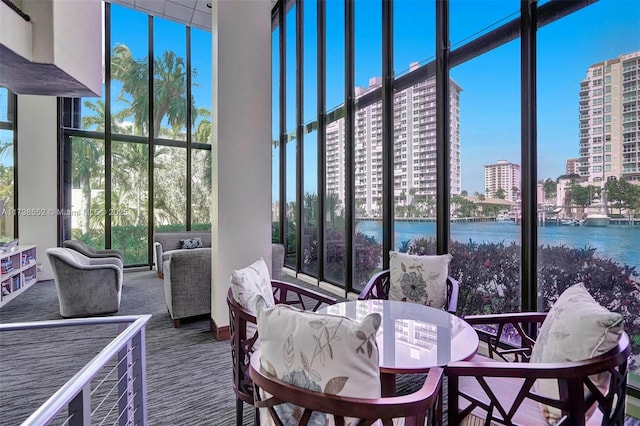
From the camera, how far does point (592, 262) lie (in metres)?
2.21

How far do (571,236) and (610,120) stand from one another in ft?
2.60

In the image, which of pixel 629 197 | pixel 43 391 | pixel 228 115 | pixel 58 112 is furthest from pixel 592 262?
pixel 58 112

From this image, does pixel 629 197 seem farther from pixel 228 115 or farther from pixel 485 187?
pixel 228 115

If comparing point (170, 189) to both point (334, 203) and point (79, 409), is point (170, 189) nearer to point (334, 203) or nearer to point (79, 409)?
point (334, 203)

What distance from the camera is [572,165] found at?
230cm

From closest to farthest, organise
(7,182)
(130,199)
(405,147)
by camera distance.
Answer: (405,147) → (7,182) → (130,199)

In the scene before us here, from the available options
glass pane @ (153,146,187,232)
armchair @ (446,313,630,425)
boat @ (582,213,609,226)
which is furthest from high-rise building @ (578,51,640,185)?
glass pane @ (153,146,187,232)

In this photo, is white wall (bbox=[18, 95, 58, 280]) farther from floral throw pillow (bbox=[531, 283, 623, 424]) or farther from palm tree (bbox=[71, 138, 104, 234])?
floral throw pillow (bbox=[531, 283, 623, 424])

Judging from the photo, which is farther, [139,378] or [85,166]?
[85,166]

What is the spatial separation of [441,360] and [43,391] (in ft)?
8.85

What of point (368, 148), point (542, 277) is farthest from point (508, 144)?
point (368, 148)

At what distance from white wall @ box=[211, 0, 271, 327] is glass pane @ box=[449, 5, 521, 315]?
6.10 ft

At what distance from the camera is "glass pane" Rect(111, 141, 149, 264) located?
647cm

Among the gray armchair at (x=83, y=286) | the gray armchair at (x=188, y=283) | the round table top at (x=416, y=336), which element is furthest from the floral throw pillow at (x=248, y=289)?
the gray armchair at (x=83, y=286)
